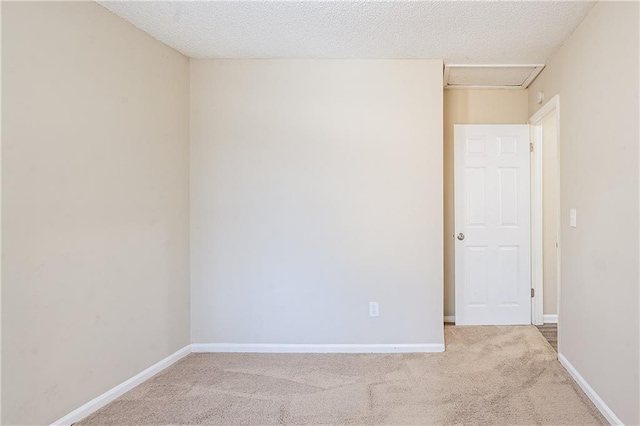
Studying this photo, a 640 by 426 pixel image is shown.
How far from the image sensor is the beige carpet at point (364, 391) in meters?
1.81

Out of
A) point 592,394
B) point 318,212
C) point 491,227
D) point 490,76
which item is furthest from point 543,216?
point 318,212

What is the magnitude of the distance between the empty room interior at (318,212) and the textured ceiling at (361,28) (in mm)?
18

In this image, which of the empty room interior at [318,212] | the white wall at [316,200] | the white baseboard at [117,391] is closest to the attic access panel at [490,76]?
the empty room interior at [318,212]

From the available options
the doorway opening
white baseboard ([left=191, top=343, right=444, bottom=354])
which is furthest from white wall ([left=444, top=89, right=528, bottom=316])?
white baseboard ([left=191, top=343, right=444, bottom=354])

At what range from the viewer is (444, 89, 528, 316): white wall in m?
3.18

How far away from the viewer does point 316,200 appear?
2635 mm

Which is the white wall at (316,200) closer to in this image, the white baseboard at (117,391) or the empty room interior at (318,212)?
the empty room interior at (318,212)

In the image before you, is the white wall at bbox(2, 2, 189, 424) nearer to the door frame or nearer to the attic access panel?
the attic access panel

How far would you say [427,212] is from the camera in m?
2.59

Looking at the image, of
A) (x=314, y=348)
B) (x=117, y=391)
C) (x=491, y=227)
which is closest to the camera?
(x=117, y=391)

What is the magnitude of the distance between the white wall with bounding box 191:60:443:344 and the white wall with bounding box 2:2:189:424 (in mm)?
299

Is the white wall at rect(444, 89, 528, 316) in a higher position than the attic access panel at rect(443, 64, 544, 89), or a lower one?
lower

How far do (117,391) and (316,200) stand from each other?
1.87 m

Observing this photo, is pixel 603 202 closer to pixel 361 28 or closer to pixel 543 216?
pixel 543 216
